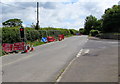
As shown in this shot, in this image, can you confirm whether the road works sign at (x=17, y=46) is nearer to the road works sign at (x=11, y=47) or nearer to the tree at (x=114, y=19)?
the road works sign at (x=11, y=47)

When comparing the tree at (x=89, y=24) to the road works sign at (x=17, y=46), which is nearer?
the road works sign at (x=17, y=46)

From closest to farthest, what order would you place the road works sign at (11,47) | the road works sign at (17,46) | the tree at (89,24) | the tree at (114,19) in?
the road works sign at (11,47), the road works sign at (17,46), the tree at (114,19), the tree at (89,24)

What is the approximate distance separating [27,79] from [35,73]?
3.92 feet

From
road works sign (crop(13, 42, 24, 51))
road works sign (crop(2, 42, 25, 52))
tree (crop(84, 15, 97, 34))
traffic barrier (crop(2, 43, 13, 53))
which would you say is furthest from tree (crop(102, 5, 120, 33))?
tree (crop(84, 15, 97, 34))

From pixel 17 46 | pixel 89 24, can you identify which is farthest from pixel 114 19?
pixel 89 24

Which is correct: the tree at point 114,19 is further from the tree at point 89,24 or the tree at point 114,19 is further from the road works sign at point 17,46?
the tree at point 89,24

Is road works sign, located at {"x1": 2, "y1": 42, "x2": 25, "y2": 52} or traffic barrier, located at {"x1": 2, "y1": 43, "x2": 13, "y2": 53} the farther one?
road works sign, located at {"x1": 2, "y1": 42, "x2": 25, "y2": 52}

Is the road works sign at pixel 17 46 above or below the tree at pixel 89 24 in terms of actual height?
below

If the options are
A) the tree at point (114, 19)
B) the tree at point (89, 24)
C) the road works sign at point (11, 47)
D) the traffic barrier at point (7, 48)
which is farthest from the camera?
the tree at point (89, 24)

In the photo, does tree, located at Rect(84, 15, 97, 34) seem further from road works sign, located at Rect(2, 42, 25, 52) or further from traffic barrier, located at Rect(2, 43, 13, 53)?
traffic barrier, located at Rect(2, 43, 13, 53)

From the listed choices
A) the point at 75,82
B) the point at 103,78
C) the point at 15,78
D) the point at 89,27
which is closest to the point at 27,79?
the point at 15,78

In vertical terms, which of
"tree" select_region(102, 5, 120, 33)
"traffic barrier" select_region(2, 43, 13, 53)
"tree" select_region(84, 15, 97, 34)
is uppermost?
"tree" select_region(84, 15, 97, 34)

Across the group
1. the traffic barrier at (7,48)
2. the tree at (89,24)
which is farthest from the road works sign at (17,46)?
the tree at (89,24)

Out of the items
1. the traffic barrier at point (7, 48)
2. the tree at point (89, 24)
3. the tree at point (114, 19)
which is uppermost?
the tree at point (89, 24)
